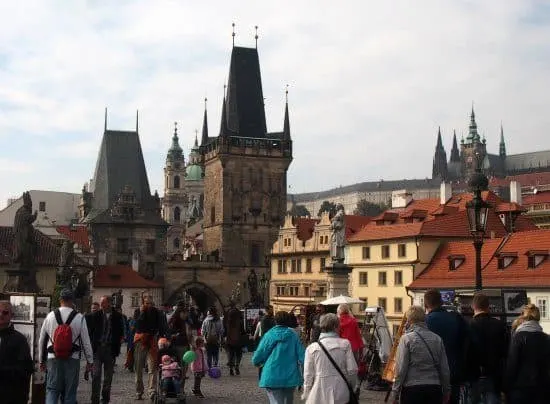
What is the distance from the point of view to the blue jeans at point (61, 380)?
11.2m

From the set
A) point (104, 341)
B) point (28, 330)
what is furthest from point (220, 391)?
point (28, 330)

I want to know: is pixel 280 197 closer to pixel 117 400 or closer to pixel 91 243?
pixel 91 243

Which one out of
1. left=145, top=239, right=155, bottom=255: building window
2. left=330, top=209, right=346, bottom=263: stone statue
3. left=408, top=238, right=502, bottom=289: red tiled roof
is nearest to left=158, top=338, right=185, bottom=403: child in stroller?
left=330, top=209, right=346, bottom=263: stone statue

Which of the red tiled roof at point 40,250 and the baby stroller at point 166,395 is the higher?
the red tiled roof at point 40,250

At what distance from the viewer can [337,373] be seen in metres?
8.87

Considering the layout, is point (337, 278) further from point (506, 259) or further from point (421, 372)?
point (506, 259)

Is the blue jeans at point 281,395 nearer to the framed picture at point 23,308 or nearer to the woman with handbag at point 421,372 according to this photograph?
the woman with handbag at point 421,372

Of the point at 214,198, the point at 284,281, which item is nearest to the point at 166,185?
the point at 214,198

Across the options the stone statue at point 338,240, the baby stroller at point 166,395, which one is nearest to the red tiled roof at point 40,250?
the stone statue at point 338,240

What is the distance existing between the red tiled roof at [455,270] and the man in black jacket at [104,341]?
31.8 metres

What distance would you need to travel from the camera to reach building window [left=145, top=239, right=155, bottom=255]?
77.5 metres

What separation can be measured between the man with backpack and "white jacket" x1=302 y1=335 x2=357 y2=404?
3394 mm

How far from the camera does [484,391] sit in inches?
402

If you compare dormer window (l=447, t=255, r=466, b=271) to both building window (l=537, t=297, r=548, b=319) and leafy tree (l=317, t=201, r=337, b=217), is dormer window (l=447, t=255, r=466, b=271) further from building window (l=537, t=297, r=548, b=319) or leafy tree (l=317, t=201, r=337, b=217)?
leafy tree (l=317, t=201, r=337, b=217)
